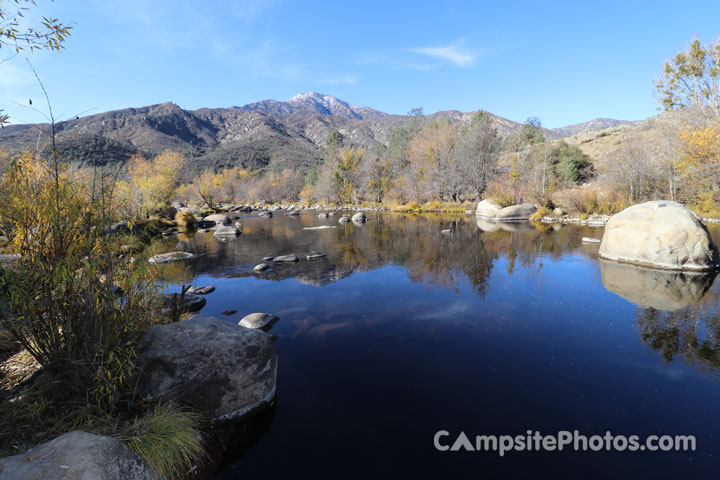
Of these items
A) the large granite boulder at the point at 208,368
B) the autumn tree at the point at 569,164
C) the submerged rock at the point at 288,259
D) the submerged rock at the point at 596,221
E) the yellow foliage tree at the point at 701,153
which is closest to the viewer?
the large granite boulder at the point at 208,368

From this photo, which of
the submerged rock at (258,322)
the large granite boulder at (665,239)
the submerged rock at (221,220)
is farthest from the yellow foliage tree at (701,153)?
the submerged rock at (221,220)

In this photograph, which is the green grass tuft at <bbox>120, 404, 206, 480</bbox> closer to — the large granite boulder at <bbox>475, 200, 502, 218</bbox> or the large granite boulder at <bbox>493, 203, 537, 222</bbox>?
the large granite boulder at <bbox>493, 203, 537, 222</bbox>

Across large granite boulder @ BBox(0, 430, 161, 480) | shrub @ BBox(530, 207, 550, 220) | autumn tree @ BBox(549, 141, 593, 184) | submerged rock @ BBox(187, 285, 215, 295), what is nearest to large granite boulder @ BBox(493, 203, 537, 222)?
shrub @ BBox(530, 207, 550, 220)

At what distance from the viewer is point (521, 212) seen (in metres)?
31.2

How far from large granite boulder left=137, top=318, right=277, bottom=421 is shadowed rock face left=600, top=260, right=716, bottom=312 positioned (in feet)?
33.3

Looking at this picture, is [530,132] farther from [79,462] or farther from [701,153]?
[79,462]

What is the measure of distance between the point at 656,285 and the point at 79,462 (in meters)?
14.0

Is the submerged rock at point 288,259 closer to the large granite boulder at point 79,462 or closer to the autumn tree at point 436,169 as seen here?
the large granite boulder at point 79,462

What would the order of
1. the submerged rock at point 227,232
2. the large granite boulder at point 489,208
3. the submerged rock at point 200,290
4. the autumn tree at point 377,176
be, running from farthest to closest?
the autumn tree at point 377,176
the large granite boulder at point 489,208
the submerged rock at point 227,232
the submerged rock at point 200,290

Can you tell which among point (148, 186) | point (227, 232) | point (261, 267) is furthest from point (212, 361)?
point (148, 186)

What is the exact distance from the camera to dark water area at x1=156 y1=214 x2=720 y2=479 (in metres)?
4.01

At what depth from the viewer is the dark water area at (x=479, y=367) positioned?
4008 millimetres

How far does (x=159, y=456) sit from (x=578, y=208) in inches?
1346

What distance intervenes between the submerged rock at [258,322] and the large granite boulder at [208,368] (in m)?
2.65
